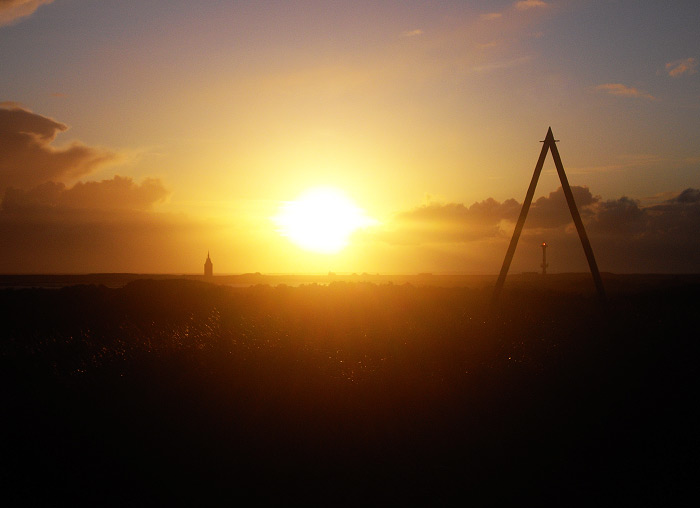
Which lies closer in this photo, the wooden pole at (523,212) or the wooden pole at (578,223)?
the wooden pole at (578,223)

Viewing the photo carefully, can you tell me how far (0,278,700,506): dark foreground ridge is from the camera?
6.79 metres

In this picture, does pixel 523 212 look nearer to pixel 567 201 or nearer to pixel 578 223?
pixel 567 201

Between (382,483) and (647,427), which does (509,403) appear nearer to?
(647,427)

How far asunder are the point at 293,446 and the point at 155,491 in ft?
6.20

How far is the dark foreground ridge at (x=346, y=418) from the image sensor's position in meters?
6.79

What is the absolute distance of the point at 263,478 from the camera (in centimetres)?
702

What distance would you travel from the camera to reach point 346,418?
28.0 ft

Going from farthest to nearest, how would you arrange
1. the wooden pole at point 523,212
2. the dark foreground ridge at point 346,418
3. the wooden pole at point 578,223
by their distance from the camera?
the wooden pole at point 523,212, the wooden pole at point 578,223, the dark foreground ridge at point 346,418

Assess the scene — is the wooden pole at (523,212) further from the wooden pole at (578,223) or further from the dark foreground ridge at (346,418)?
the dark foreground ridge at (346,418)

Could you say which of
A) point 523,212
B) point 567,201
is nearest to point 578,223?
point 567,201

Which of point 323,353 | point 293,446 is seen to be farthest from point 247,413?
point 323,353

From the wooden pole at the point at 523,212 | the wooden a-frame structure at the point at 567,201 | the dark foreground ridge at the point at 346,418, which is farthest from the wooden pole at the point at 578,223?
the dark foreground ridge at the point at 346,418

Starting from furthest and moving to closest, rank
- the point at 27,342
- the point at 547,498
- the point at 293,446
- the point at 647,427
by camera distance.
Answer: the point at 27,342 < the point at 647,427 < the point at 293,446 < the point at 547,498

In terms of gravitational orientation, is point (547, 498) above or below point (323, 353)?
below
